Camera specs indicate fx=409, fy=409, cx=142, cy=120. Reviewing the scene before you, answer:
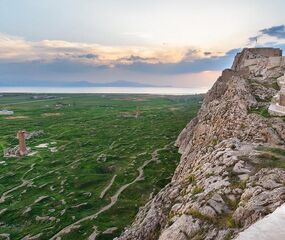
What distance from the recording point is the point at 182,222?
27719 millimetres

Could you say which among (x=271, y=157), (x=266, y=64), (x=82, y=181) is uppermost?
(x=266, y=64)

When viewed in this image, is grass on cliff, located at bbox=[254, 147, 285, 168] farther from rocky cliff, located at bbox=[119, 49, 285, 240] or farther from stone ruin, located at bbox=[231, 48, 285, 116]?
stone ruin, located at bbox=[231, 48, 285, 116]

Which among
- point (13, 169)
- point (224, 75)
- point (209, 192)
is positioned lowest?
point (13, 169)

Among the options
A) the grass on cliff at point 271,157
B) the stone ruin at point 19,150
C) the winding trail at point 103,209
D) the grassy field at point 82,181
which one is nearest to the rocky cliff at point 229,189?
the grass on cliff at point 271,157

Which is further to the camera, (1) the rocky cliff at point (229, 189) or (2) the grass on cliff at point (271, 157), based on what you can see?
(2) the grass on cliff at point (271, 157)

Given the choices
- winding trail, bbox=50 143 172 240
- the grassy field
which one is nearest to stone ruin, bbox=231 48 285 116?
the grassy field

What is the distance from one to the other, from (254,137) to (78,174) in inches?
1868

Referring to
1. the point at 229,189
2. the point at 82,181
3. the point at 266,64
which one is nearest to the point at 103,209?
the point at 82,181

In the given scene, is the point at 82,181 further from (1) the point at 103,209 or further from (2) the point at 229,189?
(2) the point at 229,189

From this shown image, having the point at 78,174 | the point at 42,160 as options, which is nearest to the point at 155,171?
the point at 78,174

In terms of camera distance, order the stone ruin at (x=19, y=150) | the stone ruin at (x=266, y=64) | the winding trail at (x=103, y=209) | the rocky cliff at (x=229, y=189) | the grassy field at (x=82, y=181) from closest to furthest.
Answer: the rocky cliff at (x=229, y=189) < the stone ruin at (x=266, y=64) < the winding trail at (x=103, y=209) < the grassy field at (x=82, y=181) < the stone ruin at (x=19, y=150)

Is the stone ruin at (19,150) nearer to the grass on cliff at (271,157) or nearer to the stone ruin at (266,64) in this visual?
the stone ruin at (266,64)

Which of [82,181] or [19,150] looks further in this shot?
[19,150]

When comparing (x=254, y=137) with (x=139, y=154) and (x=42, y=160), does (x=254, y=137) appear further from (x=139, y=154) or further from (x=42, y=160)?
(x=42, y=160)
